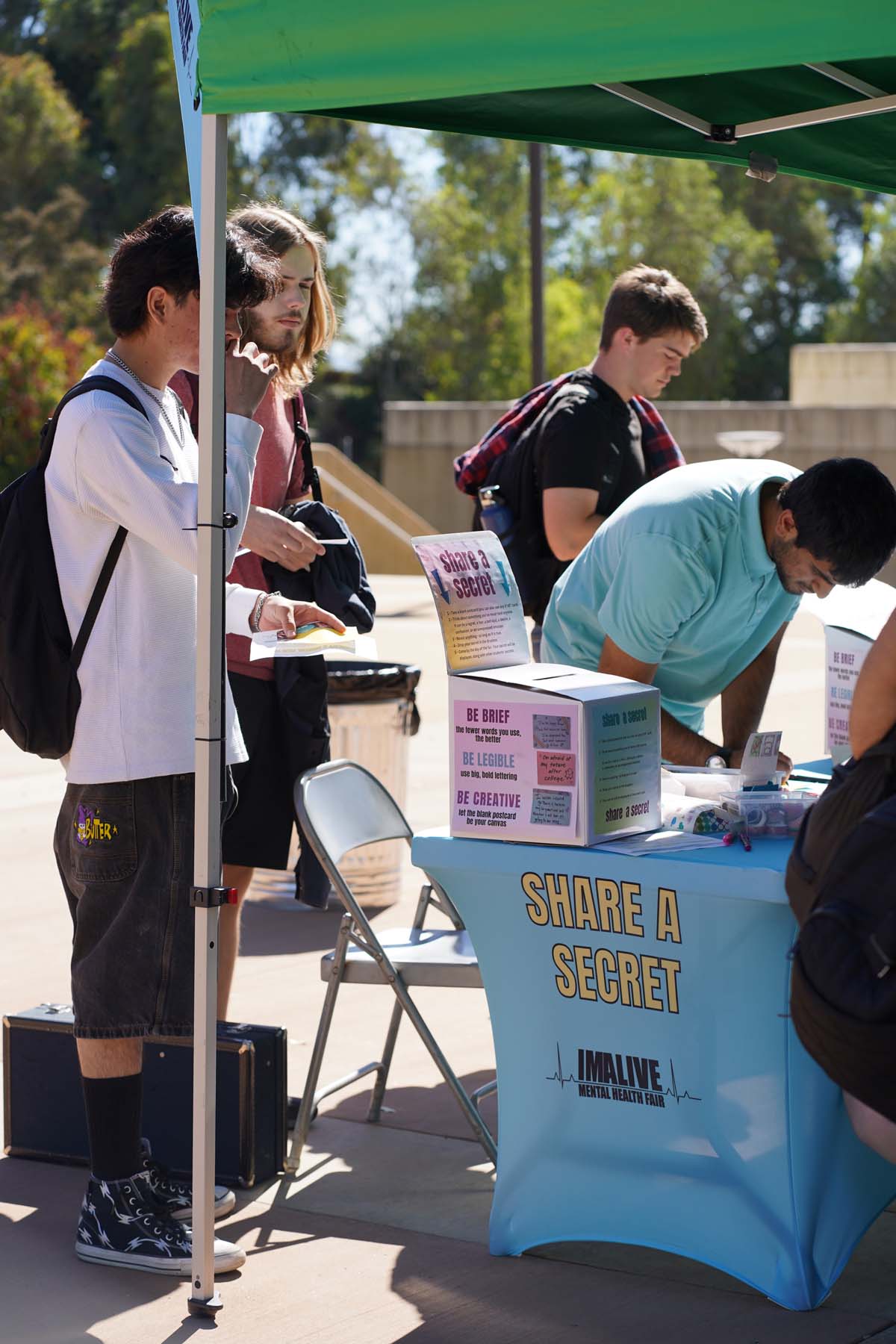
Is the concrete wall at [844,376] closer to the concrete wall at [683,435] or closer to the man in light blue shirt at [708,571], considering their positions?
the concrete wall at [683,435]

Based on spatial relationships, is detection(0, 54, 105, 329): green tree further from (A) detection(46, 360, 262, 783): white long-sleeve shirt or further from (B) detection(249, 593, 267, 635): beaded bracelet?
(A) detection(46, 360, 262, 783): white long-sleeve shirt

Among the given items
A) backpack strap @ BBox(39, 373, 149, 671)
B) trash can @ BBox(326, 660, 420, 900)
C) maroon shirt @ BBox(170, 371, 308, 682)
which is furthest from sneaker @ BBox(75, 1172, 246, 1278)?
trash can @ BBox(326, 660, 420, 900)

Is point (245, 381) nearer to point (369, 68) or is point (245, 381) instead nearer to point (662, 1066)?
point (369, 68)

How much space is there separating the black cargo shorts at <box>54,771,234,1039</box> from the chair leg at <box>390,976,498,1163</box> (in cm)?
61

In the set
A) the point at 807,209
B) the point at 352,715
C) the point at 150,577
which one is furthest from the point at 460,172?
the point at 150,577

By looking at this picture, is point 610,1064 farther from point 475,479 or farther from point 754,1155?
point 475,479

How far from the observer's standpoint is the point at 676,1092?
10.2ft

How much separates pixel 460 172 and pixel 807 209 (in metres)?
15.1

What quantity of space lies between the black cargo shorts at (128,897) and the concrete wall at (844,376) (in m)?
24.0

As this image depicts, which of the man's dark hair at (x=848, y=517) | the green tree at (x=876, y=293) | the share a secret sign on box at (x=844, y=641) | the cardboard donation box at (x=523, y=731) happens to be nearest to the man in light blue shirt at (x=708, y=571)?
the man's dark hair at (x=848, y=517)

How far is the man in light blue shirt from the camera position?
126 inches

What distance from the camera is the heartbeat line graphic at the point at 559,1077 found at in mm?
3201

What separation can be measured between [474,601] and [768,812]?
673 mm

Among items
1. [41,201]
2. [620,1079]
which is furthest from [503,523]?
[41,201]
